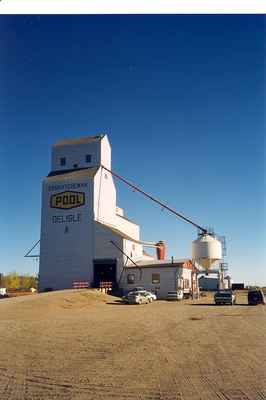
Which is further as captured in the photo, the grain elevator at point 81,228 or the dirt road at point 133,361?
the grain elevator at point 81,228

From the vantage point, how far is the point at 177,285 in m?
50.0

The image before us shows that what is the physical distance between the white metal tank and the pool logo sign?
56.3 feet

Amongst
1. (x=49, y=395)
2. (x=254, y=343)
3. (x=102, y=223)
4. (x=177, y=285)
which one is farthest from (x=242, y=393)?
(x=102, y=223)

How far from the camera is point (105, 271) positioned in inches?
2078

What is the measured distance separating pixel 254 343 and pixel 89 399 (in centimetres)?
935

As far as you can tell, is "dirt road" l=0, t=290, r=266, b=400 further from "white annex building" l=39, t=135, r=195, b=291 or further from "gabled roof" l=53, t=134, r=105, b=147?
"gabled roof" l=53, t=134, r=105, b=147

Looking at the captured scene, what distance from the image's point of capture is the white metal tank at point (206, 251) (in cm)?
5498

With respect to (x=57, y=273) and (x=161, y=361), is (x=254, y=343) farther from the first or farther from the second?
(x=57, y=273)

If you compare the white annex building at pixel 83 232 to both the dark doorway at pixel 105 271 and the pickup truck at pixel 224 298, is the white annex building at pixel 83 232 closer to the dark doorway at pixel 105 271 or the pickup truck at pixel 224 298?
the dark doorway at pixel 105 271

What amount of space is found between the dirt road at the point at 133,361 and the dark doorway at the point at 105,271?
28866mm

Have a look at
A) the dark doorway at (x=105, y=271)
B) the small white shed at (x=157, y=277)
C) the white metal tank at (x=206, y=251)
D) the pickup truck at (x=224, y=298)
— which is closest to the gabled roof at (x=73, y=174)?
the dark doorway at (x=105, y=271)

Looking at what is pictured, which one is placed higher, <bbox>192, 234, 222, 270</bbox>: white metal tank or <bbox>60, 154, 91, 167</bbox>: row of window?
<bbox>60, 154, 91, 167</bbox>: row of window

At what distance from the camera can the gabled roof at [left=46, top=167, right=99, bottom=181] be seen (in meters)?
56.3

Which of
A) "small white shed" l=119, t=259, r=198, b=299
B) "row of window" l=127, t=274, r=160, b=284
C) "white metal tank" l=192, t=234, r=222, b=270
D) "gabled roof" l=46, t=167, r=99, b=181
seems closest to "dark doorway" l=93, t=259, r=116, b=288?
"small white shed" l=119, t=259, r=198, b=299
